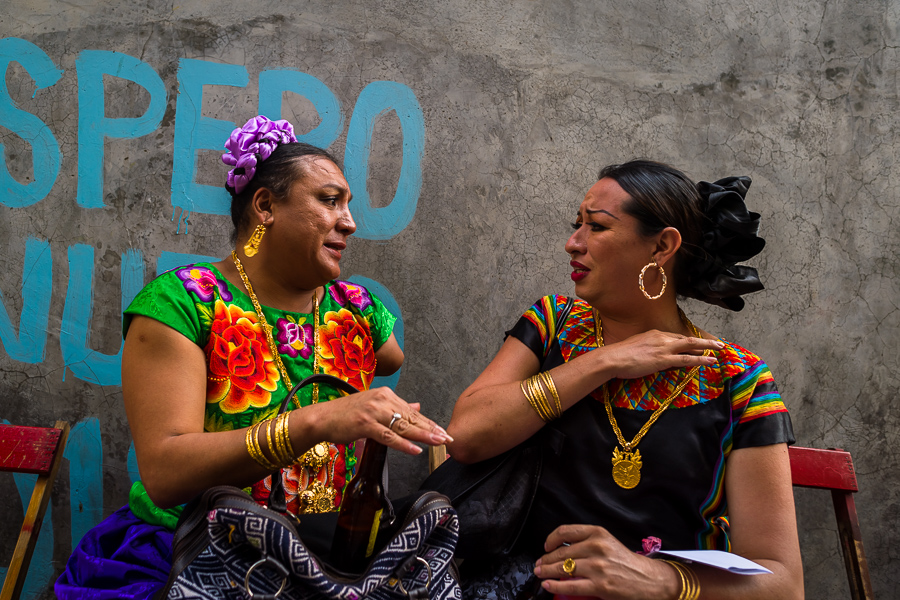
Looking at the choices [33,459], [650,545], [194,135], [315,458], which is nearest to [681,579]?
[650,545]

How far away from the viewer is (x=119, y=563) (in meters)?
1.95

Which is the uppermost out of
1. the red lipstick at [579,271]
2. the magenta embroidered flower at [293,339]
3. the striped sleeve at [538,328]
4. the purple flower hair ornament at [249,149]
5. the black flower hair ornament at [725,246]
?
the purple flower hair ornament at [249,149]

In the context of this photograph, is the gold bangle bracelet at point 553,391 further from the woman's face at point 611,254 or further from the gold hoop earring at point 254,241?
the gold hoop earring at point 254,241

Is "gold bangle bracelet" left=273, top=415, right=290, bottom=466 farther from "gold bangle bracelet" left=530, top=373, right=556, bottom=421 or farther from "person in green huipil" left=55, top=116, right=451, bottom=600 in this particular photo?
"gold bangle bracelet" left=530, top=373, right=556, bottom=421

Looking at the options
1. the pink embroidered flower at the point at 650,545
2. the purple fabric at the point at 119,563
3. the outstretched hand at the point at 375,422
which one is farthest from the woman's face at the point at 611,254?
the purple fabric at the point at 119,563

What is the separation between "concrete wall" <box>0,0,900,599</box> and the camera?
9.70ft

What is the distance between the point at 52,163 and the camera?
2963 millimetres

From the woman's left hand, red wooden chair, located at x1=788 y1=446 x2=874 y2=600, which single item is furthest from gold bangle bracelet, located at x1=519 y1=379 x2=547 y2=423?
red wooden chair, located at x1=788 y1=446 x2=874 y2=600

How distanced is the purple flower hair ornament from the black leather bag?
1.31m

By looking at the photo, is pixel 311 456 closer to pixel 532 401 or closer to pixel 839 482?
pixel 532 401

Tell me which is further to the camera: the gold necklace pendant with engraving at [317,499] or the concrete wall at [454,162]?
the concrete wall at [454,162]

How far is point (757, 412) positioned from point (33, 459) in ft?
8.82

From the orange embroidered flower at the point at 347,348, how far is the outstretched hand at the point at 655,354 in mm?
918

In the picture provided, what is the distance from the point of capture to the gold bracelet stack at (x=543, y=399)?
211 cm
